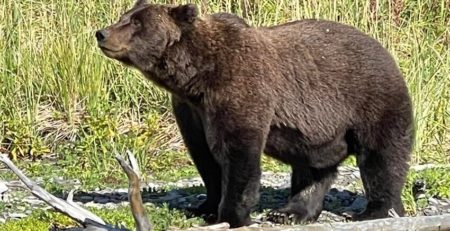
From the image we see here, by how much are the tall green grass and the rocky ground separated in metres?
0.87

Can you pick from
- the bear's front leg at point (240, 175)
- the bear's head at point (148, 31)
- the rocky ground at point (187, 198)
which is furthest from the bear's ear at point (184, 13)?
the rocky ground at point (187, 198)

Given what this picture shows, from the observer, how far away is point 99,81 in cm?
1136

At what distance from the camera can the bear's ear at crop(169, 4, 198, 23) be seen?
290 inches

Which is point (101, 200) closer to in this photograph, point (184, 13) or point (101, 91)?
point (184, 13)

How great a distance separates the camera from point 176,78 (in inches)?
292

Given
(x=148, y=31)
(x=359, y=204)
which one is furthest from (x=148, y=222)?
(x=359, y=204)

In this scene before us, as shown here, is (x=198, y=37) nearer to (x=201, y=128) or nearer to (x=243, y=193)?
(x=201, y=128)

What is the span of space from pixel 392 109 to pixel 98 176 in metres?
3.04

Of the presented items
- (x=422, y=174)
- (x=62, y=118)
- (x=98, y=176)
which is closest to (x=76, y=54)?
(x=62, y=118)

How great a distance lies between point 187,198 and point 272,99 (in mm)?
1625

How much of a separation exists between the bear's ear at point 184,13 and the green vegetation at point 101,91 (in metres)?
2.33

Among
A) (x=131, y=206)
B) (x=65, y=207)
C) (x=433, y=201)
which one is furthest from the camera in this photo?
(x=433, y=201)

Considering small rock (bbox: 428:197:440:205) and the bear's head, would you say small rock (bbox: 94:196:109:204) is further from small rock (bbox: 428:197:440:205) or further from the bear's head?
small rock (bbox: 428:197:440:205)

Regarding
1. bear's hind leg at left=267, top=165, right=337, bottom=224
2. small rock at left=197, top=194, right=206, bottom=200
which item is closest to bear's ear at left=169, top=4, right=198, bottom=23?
bear's hind leg at left=267, top=165, right=337, bottom=224
